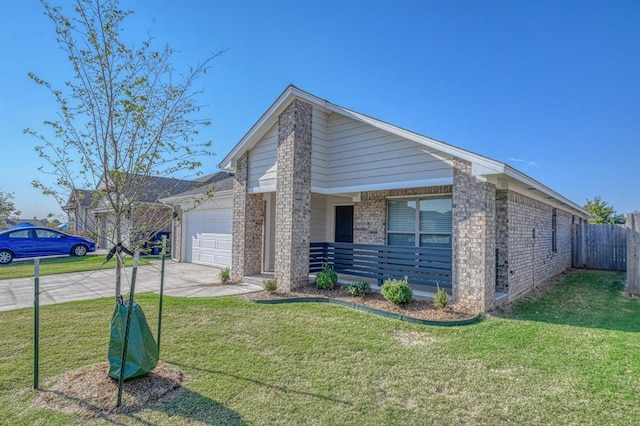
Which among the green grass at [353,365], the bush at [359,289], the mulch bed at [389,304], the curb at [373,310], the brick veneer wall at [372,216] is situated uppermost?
the brick veneer wall at [372,216]

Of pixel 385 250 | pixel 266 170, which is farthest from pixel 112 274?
pixel 385 250

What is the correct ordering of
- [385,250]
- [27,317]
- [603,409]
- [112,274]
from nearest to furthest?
[603,409] → [27,317] → [385,250] → [112,274]

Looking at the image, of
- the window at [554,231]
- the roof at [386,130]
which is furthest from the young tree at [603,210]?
the roof at [386,130]

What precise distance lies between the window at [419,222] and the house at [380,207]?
3cm

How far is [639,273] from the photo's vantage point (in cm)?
877

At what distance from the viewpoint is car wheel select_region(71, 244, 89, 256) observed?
56.2 ft

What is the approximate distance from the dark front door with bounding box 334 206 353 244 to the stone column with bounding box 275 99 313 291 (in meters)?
2.32

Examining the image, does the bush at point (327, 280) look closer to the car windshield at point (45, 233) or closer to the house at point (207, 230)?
the house at point (207, 230)

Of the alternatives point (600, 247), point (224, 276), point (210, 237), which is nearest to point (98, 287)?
point (224, 276)

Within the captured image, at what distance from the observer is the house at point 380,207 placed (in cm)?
670

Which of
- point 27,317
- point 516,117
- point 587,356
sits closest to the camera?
point 587,356

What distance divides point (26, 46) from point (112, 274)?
8542 millimetres

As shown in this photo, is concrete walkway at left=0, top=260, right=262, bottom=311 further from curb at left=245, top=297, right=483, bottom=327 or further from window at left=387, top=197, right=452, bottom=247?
window at left=387, top=197, right=452, bottom=247

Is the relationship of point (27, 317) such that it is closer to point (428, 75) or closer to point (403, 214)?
point (403, 214)
